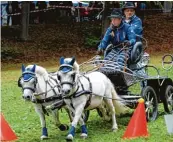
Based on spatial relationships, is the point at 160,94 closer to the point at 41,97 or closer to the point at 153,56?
the point at 41,97

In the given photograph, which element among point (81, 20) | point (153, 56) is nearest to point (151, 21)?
point (81, 20)

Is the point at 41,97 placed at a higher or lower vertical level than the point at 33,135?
higher

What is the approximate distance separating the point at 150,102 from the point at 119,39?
4.23ft

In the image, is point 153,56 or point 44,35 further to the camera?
point 44,35

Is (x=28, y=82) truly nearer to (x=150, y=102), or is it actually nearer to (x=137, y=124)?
(x=137, y=124)

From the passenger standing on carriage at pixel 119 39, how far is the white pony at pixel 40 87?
1638 millimetres

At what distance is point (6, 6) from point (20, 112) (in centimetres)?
1809

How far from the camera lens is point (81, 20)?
98.1ft

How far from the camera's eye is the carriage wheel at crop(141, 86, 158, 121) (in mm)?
9461

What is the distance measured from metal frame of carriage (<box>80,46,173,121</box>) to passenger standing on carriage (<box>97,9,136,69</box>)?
0.55ft

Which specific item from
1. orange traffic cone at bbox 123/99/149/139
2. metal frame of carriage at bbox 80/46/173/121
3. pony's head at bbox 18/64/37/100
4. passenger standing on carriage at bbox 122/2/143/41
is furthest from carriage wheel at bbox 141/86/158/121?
pony's head at bbox 18/64/37/100

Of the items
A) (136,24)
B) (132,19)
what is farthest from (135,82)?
(132,19)

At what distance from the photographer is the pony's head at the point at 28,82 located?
753 centimetres

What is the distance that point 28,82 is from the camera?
7.61 metres
